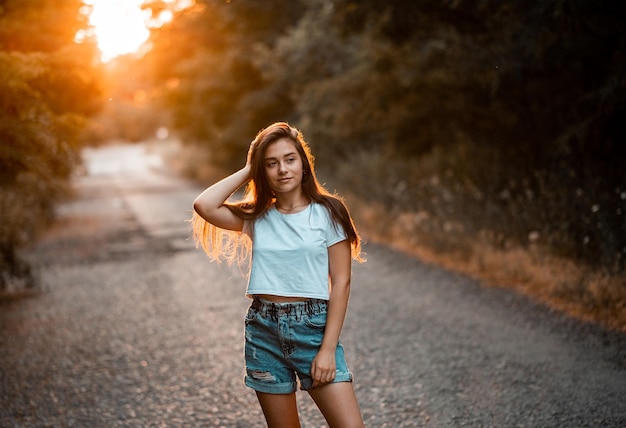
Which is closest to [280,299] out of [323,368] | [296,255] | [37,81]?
[296,255]

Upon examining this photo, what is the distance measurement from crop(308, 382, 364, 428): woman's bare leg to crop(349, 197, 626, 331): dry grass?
424 cm

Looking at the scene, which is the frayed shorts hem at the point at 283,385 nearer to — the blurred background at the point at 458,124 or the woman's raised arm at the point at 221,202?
the woman's raised arm at the point at 221,202

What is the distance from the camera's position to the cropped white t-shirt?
2.82 m

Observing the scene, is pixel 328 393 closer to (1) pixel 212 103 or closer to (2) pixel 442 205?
(2) pixel 442 205

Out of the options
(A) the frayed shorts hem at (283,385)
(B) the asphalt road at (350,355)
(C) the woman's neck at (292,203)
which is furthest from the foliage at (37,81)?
(A) the frayed shorts hem at (283,385)

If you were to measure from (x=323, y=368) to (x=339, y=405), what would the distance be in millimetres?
158

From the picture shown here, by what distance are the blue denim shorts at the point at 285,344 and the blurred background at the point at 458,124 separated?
14.3 ft

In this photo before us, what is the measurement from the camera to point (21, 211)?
48.9 feet

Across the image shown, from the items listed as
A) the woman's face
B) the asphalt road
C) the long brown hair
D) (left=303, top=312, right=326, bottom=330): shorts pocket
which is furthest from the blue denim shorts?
the asphalt road

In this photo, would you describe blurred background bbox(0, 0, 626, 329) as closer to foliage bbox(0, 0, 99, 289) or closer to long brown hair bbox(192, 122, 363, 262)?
foliage bbox(0, 0, 99, 289)

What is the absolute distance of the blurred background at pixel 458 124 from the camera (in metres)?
7.20

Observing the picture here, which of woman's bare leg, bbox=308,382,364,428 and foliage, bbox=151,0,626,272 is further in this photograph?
foliage, bbox=151,0,626,272

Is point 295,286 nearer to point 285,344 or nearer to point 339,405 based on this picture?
point 285,344

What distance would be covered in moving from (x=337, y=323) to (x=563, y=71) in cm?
731
